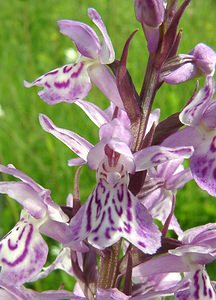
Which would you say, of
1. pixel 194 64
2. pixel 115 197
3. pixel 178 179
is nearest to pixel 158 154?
pixel 115 197

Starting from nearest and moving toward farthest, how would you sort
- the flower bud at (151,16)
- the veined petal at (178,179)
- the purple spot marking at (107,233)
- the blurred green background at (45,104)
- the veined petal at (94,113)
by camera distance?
the purple spot marking at (107,233) → the flower bud at (151,16) → the veined petal at (94,113) → the veined petal at (178,179) → the blurred green background at (45,104)

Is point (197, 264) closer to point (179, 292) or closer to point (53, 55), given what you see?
point (179, 292)

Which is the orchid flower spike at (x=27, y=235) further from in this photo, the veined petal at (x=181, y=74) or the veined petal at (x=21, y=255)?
the veined petal at (x=181, y=74)

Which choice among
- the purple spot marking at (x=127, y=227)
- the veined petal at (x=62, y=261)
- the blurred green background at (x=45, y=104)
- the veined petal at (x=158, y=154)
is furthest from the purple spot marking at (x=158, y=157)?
the blurred green background at (x=45, y=104)

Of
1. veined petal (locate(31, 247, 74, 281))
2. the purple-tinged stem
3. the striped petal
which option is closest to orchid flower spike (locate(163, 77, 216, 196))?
the striped petal

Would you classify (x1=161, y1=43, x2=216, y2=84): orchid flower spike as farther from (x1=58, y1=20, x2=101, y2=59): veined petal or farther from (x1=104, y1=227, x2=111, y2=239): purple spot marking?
(x1=104, y1=227, x2=111, y2=239): purple spot marking

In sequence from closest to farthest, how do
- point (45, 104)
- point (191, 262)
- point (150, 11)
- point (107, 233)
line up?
point (107, 233) < point (150, 11) < point (191, 262) < point (45, 104)

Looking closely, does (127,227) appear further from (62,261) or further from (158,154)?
(62,261)

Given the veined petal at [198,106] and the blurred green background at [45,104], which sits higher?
the veined petal at [198,106]
